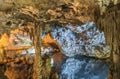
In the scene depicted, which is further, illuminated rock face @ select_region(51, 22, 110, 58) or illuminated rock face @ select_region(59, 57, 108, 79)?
illuminated rock face @ select_region(59, 57, 108, 79)

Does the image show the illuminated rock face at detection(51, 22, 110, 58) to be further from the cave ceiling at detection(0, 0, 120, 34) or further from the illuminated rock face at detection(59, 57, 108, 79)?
the cave ceiling at detection(0, 0, 120, 34)

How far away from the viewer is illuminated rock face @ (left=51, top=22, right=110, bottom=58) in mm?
7012

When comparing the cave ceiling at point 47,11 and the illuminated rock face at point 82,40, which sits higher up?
the cave ceiling at point 47,11

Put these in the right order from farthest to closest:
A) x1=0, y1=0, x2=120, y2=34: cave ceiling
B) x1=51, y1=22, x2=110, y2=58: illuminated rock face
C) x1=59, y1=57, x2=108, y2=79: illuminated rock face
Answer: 1. x1=59, y1=57, x2=108, y2=79: illuminated rock face
2. x1=51, y1=22, x2=110, y2=58: illuminated rock face
3. x1=0, y1=0, x2=120, y2=34: cave ceiling

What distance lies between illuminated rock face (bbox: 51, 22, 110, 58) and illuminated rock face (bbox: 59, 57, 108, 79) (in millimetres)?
290

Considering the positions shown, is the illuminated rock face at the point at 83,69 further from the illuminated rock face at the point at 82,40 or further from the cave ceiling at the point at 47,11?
the cave ceiling at the point at 47,11

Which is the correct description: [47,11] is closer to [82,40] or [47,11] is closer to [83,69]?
[82,40]

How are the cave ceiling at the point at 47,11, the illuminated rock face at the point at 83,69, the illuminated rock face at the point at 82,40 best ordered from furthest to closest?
the illuminated rock face at the point at 83,69 → the illuminated rock face at the point at 82,40 → the cave ceiling at the point at 47,11

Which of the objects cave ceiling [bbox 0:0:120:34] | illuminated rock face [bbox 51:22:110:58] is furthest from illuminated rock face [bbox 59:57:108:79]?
cave ceiling [bbox 0:0:120:34]

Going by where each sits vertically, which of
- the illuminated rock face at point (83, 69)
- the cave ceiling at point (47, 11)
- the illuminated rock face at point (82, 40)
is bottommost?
the illuminated rock face at point (83, 69)

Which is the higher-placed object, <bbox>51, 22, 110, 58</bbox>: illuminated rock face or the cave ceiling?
the cave ceiling

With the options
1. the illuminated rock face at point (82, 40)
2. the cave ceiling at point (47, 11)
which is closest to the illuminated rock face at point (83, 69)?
the illuminated rock face at point (82, 40)

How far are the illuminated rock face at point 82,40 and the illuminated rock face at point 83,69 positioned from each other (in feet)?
0.95

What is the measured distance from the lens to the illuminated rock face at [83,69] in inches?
296
